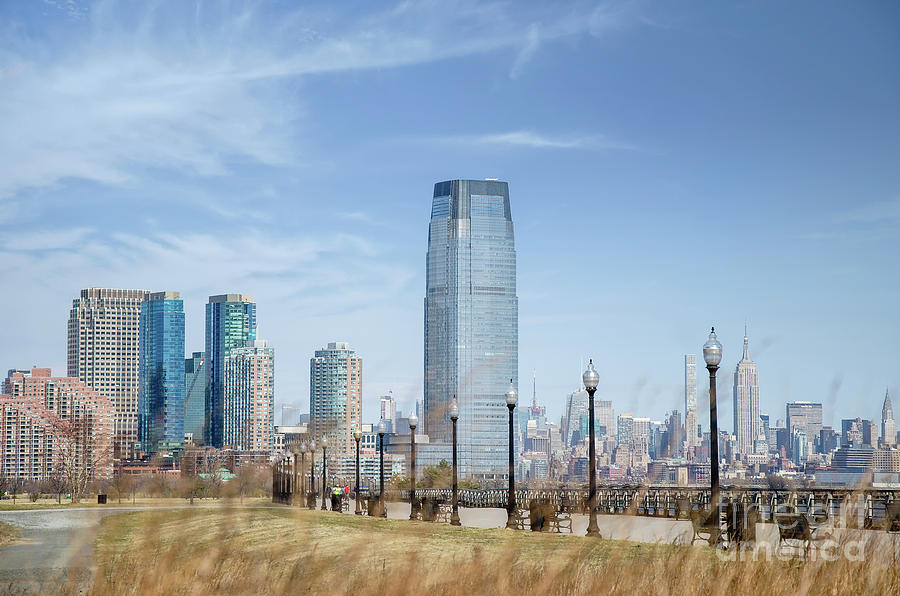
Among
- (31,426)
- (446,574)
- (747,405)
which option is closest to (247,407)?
(747,405)

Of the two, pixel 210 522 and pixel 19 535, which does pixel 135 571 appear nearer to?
pixel 210 522

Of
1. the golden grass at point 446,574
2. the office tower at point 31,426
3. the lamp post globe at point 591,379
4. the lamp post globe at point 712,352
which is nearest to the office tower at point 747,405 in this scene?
the lamp post globe at point 591,379

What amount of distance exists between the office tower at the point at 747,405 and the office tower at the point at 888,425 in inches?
1135

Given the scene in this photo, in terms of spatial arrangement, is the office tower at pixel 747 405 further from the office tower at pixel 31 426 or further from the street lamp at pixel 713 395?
the office tower at pixel 31 426

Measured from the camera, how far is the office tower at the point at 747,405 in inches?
1857

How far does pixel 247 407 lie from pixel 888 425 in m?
56.3

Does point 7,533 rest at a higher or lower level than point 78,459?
higher

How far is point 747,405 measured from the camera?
1948 inches

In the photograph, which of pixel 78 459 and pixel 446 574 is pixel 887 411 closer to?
pixel 446 574

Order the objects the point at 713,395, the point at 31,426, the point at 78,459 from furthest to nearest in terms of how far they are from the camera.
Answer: the point at 31,426 < the point at 78,459 < the point at 713,395

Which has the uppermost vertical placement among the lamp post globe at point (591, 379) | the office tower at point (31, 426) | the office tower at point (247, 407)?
the lamp post globe at point (591, 379)

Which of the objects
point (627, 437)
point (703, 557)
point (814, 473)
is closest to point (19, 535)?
point (627, 437)

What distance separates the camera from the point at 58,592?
36.1ft

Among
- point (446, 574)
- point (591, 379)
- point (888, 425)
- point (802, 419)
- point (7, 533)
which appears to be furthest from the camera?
point (802, 419)
